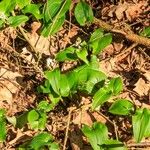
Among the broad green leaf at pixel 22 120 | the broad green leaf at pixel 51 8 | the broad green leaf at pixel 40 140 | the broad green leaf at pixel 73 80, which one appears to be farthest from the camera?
the broad green leaf at pixel 51 8

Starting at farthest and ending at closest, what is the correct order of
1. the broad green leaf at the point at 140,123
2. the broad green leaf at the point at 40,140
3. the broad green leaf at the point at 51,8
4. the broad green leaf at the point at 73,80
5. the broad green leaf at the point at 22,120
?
the broad green leaf at the point at 51,8
the broad green leaf at the point at 22,120
the broad green leaf at the point at 73,80
the broad green leaf at the point at 40,140
the broad green leaf at the point at 140,123

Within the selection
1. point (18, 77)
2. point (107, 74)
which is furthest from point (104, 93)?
point (18, 77)

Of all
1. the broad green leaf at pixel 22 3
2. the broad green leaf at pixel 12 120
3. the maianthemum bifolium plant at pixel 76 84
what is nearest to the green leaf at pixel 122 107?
the maianthemum bifolium plant at pixel 76 84

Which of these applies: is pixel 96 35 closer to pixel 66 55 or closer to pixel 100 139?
pixel 66 55

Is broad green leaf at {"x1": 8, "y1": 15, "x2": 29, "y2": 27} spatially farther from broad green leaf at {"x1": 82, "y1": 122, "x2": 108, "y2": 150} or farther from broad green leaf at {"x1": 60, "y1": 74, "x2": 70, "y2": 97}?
broad green leaf at {"x1": 82, "y1": 122, "x2": 108, "y2": 150}

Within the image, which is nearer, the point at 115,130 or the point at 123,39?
the point at 115,130

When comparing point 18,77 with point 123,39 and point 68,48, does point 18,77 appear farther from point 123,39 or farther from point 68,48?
point 123,39

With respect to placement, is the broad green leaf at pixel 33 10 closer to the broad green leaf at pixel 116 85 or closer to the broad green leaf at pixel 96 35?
the broad green leaf at pixel 96 35
